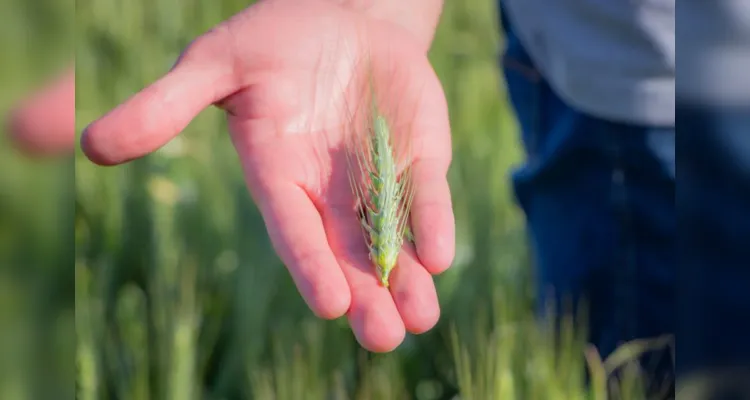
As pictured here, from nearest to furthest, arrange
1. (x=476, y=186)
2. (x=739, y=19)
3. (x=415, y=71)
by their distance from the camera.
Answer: (x=739, y=19) < (x=415, y=71) < (x=476, y=186)

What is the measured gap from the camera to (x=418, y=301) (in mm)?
835

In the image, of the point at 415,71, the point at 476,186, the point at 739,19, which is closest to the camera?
the point at 739,19

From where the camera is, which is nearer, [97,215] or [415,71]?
[415,71]

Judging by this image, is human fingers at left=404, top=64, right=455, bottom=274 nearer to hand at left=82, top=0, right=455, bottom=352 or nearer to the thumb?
hand at left=82, top=0, right=455, bottom=352

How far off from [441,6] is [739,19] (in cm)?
29

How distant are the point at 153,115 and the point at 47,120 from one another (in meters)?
0.13

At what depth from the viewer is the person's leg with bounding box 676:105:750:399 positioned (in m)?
0.84

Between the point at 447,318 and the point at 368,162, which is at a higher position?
the point at 368,162

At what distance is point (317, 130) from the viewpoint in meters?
0.89

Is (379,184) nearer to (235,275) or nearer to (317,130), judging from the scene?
(317,130)

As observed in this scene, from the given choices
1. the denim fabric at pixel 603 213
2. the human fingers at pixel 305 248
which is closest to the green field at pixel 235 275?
the denim fabric at pixel 603 213

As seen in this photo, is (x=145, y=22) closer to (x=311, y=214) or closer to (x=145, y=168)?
(x=145, y=168)

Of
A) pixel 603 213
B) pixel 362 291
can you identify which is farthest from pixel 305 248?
pixel 603 213

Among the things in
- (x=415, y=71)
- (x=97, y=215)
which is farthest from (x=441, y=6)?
(x=97, y=215)
